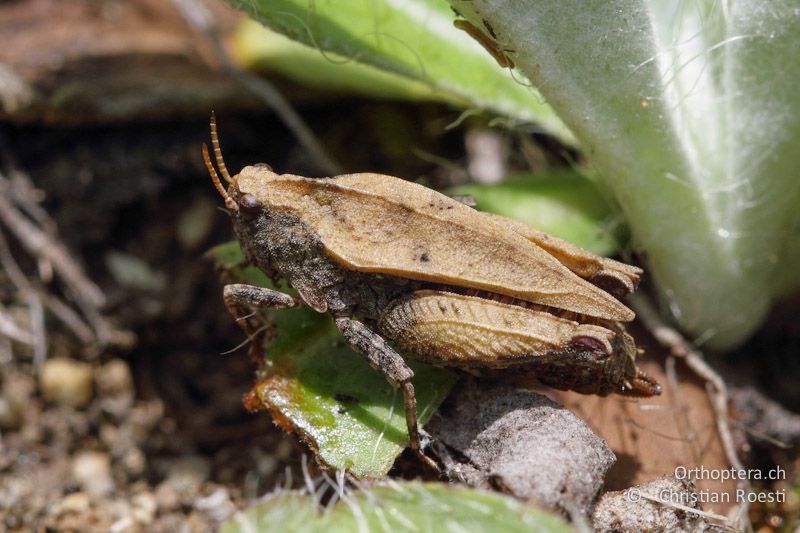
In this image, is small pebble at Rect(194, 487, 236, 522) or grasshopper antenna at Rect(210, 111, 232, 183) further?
small pebble at Rect(194, 487, 236, 522)

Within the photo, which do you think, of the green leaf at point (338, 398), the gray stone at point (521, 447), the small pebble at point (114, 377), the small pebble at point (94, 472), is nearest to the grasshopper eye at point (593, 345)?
the gray stone at point (521, 447)

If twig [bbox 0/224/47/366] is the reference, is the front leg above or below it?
above

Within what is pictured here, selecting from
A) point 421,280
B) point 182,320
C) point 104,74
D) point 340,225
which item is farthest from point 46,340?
point 421,280

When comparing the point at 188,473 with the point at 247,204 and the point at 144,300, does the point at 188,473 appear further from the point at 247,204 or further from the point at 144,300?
the point at 247,204

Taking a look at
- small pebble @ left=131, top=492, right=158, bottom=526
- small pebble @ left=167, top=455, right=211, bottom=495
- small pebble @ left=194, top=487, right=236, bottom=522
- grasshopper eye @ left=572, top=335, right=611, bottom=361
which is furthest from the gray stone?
small pebble @ left=131, top=492, right=158, bottom=526

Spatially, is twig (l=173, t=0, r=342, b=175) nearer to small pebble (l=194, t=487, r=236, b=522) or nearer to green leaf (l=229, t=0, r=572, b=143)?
green leaf (l=229, t=0, r=572, b=143)

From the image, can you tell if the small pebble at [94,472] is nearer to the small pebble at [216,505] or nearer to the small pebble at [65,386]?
the small pebble at [65,386]
